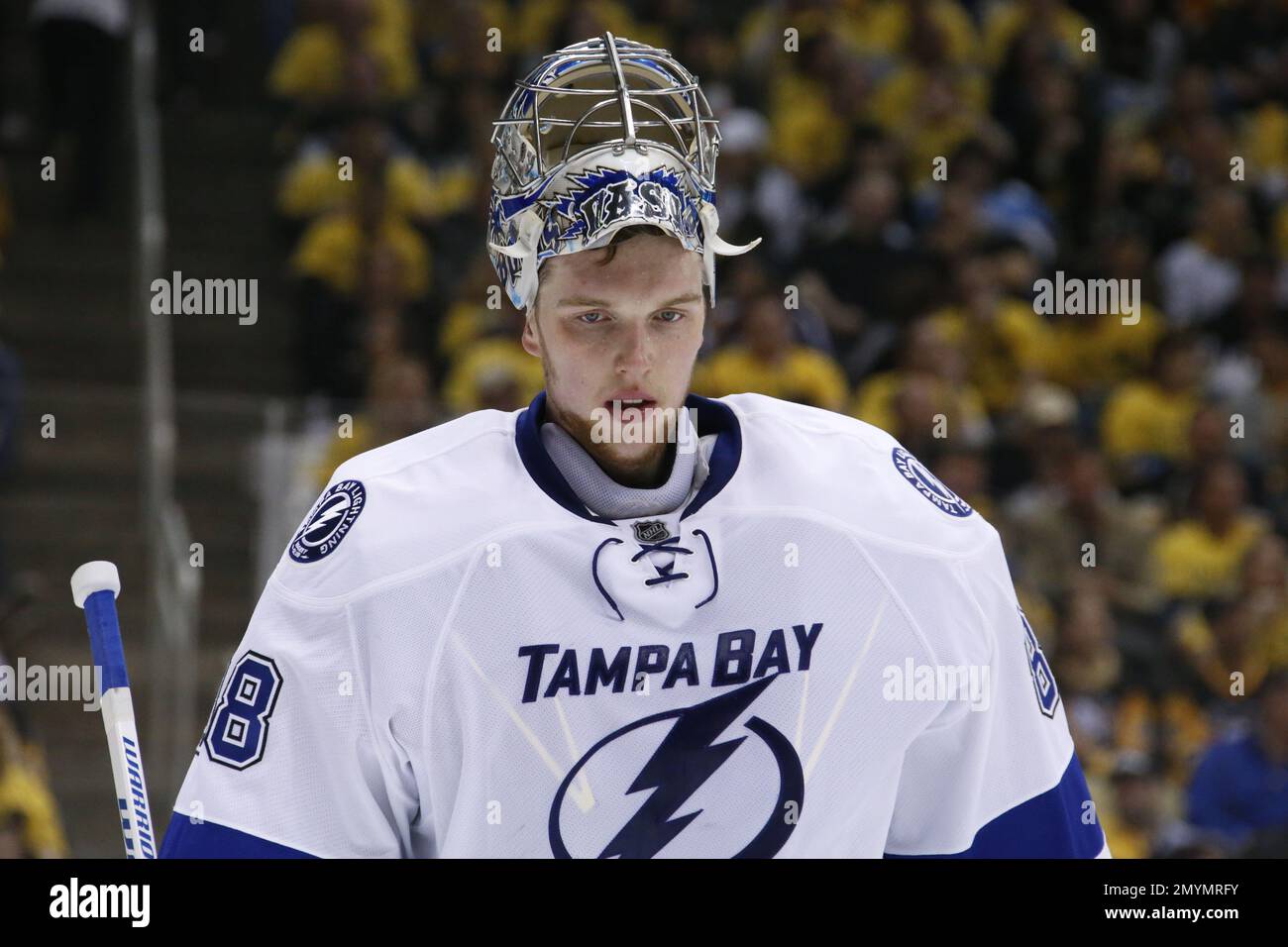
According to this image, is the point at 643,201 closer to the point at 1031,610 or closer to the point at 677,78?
the point at 677,78

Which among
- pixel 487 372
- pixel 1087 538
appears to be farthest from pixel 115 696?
pixel 1087 538

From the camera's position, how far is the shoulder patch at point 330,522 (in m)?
1.88

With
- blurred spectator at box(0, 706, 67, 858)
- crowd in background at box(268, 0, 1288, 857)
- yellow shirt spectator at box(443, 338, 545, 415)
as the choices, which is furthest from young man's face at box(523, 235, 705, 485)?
yellow shirt spectator at box(443, 338, 545, 415)

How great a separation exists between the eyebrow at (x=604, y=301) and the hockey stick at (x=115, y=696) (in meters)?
0.52

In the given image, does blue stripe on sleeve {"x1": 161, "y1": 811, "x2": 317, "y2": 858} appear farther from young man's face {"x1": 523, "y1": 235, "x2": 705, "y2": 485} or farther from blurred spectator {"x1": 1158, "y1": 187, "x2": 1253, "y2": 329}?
blurred spectator {"x1": 1158, "y1": 187, "x2": 1253, "y2": 329}

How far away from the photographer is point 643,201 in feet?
5.91

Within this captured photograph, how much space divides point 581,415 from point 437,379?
344 centimetres

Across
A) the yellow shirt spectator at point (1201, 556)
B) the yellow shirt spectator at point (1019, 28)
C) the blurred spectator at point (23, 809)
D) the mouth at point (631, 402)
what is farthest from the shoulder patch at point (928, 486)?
the yellow shirt spectator at point (1019, 28)

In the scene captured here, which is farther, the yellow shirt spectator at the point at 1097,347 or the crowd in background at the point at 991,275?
the yellow shirt spectator at the point at 1097,347

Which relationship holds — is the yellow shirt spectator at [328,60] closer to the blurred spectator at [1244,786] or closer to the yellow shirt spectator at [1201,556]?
the yellow shirt spectator at [1201,556]

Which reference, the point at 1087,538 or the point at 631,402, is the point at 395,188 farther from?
the point at 631,402

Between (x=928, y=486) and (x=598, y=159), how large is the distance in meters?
0.49

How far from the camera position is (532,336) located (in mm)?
1939
